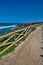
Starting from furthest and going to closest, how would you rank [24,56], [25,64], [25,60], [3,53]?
[3,53] < [24,56] < [25,60] < [25,64]

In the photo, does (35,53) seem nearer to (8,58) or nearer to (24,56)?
(24,56)

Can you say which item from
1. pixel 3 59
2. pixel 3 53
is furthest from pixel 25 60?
pixel 3 53

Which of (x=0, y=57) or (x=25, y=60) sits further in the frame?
(x=0, y=57)

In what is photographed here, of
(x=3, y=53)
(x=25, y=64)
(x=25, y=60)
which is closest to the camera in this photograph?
(x=25, y=64)

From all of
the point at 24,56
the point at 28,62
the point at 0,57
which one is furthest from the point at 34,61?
the point at 0,57

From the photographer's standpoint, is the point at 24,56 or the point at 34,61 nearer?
the point at 34,61

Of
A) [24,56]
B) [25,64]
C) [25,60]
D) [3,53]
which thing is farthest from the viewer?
[3,53]

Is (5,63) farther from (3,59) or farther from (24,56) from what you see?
(24,56)

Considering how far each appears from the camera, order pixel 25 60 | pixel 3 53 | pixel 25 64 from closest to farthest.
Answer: pixel 25 64 < pixel 25 60 < pixel 3 53
